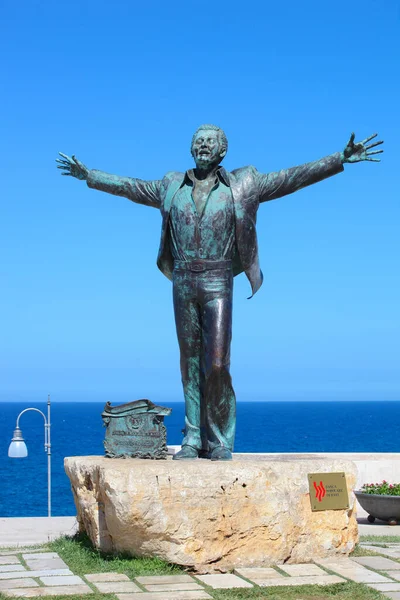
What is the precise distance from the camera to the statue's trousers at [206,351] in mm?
8867

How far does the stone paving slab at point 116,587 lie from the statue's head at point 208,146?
3643mm

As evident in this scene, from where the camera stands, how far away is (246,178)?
9.07 metres

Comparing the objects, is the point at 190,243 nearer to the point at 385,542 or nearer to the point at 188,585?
the point at 188,585

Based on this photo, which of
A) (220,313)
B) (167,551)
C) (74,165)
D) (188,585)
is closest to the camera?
(188,585)

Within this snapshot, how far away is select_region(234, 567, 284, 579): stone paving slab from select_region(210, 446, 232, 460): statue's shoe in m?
1.00

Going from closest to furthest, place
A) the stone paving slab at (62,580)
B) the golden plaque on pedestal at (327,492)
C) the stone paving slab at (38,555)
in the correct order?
the stone paving slab at (62,580) < the golden plaque on pedestal at (327,492) < the stone paving slab at (38,555)

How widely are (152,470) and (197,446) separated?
1.05 metres

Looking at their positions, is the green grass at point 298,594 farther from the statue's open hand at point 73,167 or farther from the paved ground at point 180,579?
the statue's open hand at point 73,167

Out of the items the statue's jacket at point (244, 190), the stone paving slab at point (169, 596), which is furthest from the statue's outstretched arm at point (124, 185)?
the stone paving slab at point (169, 596)

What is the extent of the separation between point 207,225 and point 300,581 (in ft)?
10.1

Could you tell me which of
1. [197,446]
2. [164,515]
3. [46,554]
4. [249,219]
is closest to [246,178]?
[249,219]

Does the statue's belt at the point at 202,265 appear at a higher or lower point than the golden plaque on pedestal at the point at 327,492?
higher

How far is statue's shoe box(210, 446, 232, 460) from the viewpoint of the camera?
8758 millimetres

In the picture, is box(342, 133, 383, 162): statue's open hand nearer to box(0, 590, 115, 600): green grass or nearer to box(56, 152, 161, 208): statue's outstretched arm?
box(56, 152, 161, 208): statue's outstretched arm
